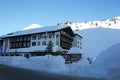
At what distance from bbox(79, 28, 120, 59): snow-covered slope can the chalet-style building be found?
95.6 ft

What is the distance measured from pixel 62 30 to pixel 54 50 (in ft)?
38.4

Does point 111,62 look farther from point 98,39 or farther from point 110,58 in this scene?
point 98,39

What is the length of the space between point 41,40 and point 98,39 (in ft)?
219

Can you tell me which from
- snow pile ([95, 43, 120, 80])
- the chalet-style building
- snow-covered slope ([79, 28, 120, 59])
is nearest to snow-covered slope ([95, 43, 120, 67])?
snow pile ([95, 43, 120, 80])

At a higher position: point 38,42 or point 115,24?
point 115,24

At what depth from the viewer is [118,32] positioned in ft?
436

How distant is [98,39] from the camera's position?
409 feet

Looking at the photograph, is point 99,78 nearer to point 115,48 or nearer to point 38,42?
point 115,48

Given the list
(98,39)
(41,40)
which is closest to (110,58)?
(41,40)

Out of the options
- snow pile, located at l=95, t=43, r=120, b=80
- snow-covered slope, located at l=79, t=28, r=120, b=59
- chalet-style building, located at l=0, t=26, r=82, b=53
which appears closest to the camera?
snow pile, located at l=95, t=43, r=120, b=80

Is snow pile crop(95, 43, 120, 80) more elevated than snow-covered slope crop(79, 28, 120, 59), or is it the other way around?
snow-covered slope crop(79, 28, 120, 59)

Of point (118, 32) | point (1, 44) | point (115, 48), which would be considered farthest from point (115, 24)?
point (115, 48)

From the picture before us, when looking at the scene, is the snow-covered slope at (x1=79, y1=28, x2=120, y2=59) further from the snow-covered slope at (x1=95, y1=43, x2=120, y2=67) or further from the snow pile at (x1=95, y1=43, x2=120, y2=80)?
the snow pile at (x1=95, y1=43, x2=120, y2=80)

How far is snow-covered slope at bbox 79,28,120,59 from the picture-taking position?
4215 inches
